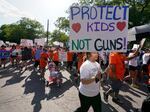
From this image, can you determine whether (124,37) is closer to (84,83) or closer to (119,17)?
(119,17)

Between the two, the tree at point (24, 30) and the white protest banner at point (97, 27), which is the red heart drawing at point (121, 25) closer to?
the white protest banner at point (97, 27)

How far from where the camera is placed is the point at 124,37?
6.14m

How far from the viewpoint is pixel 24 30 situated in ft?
310

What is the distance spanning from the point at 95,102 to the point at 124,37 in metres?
1.52

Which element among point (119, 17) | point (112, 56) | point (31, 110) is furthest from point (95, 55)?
point (31, 110)

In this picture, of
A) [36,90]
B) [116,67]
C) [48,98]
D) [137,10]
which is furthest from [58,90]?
[137,10]

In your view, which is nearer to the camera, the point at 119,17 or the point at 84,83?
the point at 84,83

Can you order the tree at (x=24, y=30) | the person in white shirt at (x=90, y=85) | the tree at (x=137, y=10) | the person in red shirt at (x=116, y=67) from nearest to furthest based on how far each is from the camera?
1. the person in white shirt at (x=90, y=85)
2. the person in red shirt at (x=116, y=67)
3. the tree at (x=137, y=10)
4. the tree at (x=24, y=30)

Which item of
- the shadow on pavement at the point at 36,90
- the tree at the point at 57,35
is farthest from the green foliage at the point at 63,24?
the shadow on pavement at the point at 36,90

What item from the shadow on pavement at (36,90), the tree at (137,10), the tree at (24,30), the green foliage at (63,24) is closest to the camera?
the shadow on pavement at (36,90)

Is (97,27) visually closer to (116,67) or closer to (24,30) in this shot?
(116,67)

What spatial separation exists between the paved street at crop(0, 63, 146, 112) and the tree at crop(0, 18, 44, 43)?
81091 mm

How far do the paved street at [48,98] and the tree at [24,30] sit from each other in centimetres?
8109

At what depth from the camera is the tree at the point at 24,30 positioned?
3674 inches
